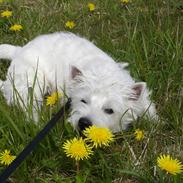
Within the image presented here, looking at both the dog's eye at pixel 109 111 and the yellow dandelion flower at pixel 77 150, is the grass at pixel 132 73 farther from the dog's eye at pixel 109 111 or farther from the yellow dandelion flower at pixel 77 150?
the dog's eye at pixel 109 111

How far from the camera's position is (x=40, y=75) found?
16.1 feet

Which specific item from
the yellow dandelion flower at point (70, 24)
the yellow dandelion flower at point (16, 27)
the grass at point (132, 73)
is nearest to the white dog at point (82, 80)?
the grass at point (132, 73)

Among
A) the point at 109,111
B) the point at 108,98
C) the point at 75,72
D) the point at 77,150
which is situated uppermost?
the point at 77,150

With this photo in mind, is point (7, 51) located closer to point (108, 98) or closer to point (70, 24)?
point (70, 24)

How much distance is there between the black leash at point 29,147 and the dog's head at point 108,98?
0.55 ft

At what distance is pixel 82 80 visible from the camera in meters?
4.21

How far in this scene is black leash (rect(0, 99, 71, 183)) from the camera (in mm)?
2557

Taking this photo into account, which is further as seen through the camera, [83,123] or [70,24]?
[70,24]

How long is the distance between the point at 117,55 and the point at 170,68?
690mm

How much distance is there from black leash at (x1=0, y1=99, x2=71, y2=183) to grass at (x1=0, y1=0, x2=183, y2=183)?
19 cm

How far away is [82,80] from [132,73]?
69 cm

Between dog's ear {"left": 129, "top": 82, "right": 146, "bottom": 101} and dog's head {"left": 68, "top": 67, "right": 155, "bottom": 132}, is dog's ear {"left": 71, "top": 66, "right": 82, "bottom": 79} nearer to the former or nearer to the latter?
dog's head {"left": 68, "top": 67, "right": 155, "bottom": 132}

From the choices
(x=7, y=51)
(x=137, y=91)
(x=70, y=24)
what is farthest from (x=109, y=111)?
(x=70, y=24)

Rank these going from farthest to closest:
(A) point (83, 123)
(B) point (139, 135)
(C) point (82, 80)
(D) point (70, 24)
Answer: (D) point (70, 24)
(C) point (82, 80)
(A) point (83, 123)
(B) point (139, 135)
